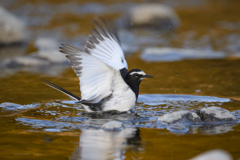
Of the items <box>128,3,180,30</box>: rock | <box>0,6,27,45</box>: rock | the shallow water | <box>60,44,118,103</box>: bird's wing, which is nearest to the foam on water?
the shallow water

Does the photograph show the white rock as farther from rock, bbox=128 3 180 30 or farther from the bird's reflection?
rock, bbox=128 3 180 30

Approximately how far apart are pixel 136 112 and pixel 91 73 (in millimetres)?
1135

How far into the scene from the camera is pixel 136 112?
6.26 metres

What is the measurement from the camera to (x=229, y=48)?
13062 mm

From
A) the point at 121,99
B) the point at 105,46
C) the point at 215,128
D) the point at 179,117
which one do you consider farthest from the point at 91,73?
the point at 215,128

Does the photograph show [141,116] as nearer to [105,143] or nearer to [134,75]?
[134,75]

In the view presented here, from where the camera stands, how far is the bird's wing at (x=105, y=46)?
6.24 metres

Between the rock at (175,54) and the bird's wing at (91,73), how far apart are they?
562 cm

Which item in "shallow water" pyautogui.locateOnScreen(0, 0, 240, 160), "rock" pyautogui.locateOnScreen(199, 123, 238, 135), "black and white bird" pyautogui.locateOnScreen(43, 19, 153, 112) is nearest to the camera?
"shallow water" pyautogui.locateOnScreen(0, 0, 240, 160)

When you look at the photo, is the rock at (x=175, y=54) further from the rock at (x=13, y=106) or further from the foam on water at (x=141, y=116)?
the rock at (x=13, y=106)

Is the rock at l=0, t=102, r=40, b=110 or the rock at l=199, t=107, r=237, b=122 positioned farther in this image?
the rock at l=0, t=102, r=40, b=110

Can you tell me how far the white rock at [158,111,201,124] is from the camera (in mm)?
5523

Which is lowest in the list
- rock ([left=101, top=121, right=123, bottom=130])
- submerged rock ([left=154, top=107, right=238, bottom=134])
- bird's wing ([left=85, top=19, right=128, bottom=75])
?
rock ([left=101, top=121, right=123, bottom=130])

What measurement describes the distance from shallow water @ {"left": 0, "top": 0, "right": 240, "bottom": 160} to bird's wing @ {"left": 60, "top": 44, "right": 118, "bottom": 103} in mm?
396
